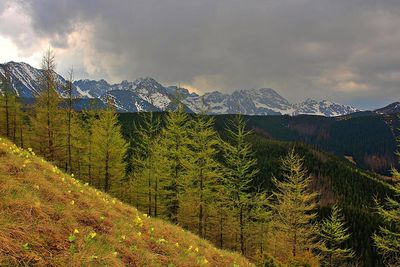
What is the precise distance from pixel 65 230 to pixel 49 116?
3223 cm

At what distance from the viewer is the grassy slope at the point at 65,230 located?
23.5ft

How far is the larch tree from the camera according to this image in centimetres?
3634

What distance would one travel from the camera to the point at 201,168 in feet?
99.5

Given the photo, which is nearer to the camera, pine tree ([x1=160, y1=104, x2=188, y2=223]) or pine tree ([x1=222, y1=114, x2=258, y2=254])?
pine tree ([x1=222, y1=114, x2=258, y2=254])

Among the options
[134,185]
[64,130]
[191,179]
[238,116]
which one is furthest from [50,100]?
[238,116]

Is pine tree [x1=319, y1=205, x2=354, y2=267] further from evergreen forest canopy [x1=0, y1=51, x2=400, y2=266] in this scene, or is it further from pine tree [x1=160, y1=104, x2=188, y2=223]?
pine tree [x1=160, y1=104, x2=188, y2=223]

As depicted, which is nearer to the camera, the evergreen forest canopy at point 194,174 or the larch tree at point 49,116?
the evergreen forest canopy at point 194,174

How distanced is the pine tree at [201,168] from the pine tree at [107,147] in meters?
10.1

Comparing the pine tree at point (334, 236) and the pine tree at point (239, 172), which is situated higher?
the pine tree at point (239, 172)

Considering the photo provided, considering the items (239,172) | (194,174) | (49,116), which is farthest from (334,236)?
(49,116)

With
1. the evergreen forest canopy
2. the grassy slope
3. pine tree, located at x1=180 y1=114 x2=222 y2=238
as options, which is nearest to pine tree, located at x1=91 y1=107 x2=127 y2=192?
the evergreen forest canopy

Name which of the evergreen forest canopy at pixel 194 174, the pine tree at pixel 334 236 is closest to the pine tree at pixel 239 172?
the evergreen forest canopy at pixel 194 174

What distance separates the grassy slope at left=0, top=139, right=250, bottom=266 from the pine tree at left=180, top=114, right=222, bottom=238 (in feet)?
56.2

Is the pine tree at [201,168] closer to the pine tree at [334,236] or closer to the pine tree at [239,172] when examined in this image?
the pine tree at [239,172]
